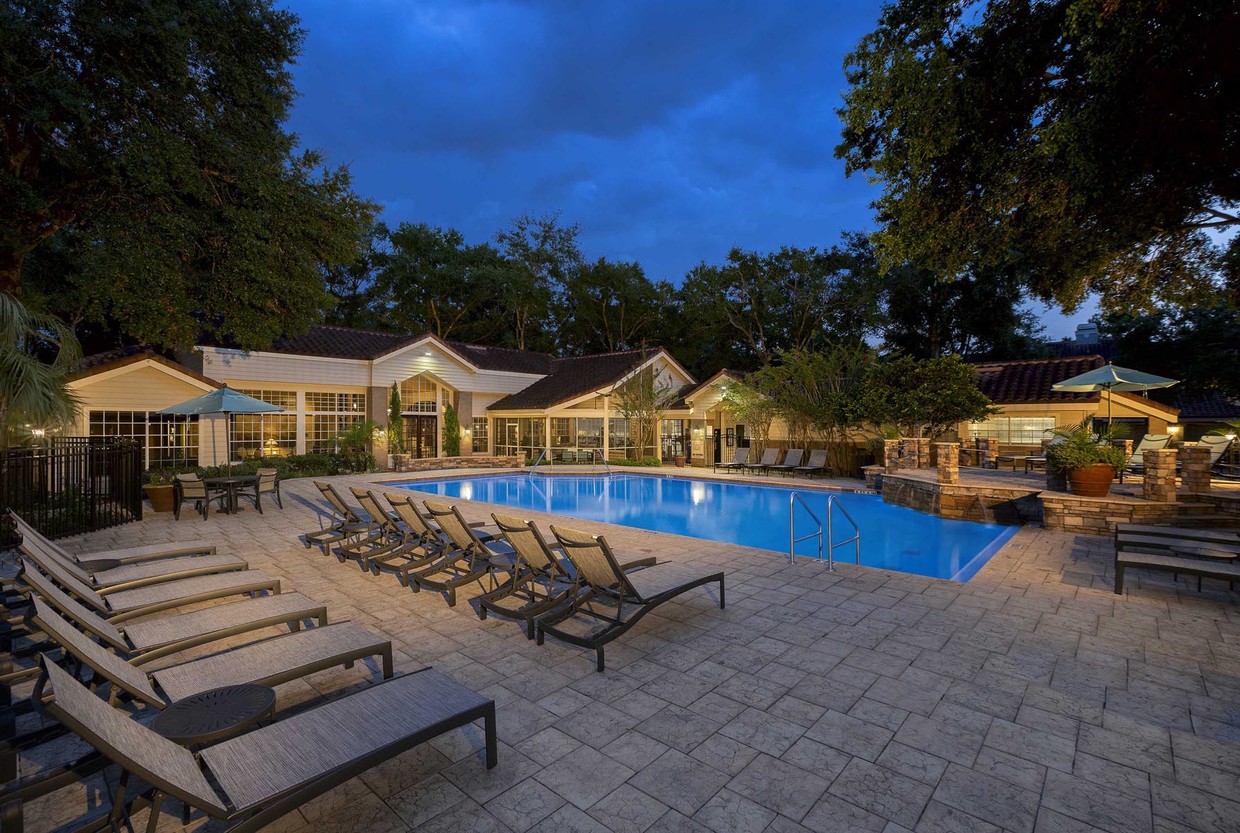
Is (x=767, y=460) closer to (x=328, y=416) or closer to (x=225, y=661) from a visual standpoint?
(x=328, y=416)

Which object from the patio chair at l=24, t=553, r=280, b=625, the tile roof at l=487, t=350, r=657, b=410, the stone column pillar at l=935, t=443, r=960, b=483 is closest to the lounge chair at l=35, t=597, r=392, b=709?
the patio chair at l=24, t=553, r=280, b=625

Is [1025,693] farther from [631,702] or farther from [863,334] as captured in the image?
[863,334]

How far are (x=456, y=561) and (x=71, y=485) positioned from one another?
7479 mm

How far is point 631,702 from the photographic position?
3596mm

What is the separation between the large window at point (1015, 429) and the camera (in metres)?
18.3

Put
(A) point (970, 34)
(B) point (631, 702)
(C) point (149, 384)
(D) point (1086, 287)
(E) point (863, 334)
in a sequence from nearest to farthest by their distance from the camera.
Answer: (B) point (631, 702) < (A) point (970, 34) < (D) point (1086, 287) < (C) point (149, 384) < (E) point (863, 334)

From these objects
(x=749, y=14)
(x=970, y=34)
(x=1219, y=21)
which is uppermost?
(x=749, y=14)

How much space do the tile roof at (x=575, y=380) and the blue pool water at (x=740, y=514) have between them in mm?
4148

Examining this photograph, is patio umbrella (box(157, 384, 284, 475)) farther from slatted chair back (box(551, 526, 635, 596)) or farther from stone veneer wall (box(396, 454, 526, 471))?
slatted chair back (box(551, 526, 635, 596))

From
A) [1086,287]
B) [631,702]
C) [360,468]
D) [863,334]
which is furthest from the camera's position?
[863,334]

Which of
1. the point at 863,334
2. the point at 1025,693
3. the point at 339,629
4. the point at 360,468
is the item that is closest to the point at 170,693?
the point at 339,629

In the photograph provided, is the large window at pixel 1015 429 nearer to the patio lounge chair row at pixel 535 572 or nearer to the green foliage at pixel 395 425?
the patio lounge chair row at pixel 535 572

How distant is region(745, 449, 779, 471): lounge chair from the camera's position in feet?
62.8

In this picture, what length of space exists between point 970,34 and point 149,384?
63.5 feet
